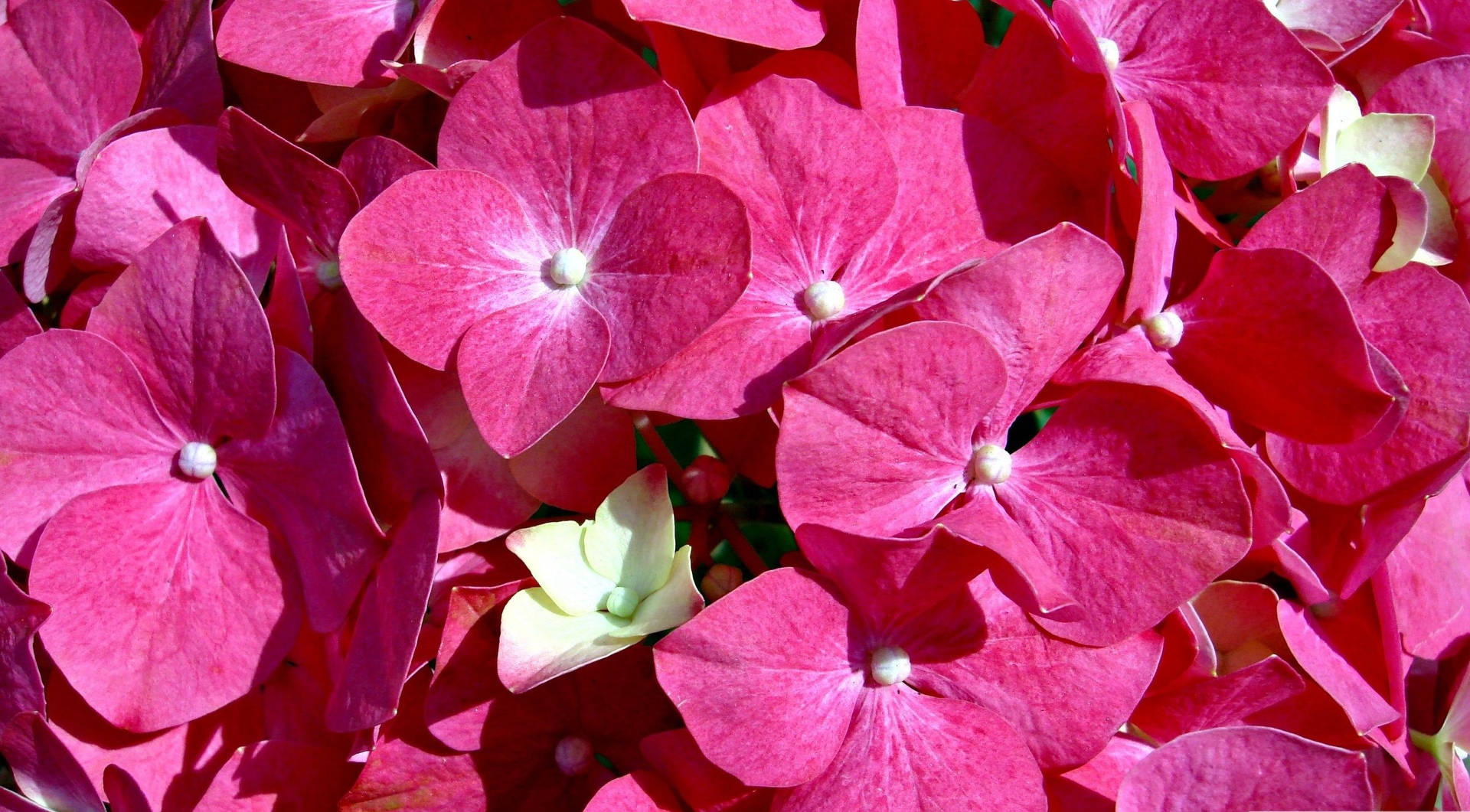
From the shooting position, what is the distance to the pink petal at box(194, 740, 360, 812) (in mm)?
507

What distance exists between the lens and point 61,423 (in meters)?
0.52

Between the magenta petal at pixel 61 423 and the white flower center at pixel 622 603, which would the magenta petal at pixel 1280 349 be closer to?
the white flower center at pixel 622 603

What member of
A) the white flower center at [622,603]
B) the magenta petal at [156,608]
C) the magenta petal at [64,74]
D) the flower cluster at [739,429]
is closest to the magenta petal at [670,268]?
the flower cluster at [739,429]

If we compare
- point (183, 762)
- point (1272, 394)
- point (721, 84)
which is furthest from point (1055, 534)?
point (183, 762)

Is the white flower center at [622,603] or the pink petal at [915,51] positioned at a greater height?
the pink petal at [915,51]

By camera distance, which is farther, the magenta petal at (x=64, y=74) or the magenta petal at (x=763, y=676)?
the magenta petal at (x=64, y=74)

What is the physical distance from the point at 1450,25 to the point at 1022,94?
1.13 ft

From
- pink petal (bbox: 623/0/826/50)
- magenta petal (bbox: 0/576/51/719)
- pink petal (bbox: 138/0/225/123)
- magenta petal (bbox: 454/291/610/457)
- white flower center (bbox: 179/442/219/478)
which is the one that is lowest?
magenta petal (bbox: 0/576/51/719)

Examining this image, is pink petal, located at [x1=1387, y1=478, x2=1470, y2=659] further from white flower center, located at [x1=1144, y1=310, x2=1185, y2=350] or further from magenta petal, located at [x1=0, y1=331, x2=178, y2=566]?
magenta petal, located at [x1=0, y1=331, x2=178, y2=566]

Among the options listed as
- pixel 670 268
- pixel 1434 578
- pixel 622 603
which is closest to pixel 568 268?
pixel 670 268

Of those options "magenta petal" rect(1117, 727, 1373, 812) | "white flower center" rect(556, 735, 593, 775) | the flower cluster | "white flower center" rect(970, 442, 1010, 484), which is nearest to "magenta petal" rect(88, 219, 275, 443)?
the flower cluster

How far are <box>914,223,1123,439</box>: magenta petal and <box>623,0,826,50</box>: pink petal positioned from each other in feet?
0.49

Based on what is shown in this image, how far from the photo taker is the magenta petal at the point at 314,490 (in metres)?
0.48

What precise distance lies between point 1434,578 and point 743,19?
447mm
